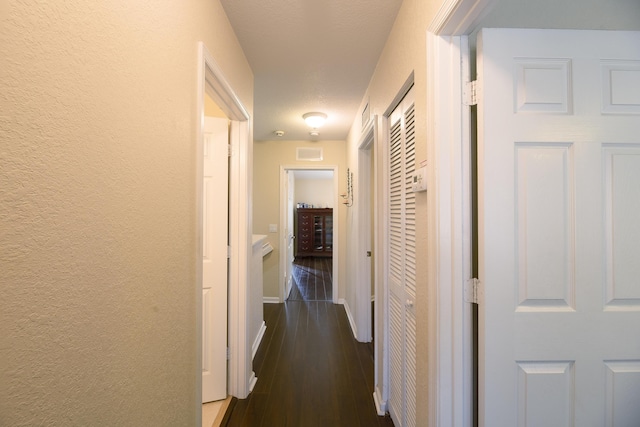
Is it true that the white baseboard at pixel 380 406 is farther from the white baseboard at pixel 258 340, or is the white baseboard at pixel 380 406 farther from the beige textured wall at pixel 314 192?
the beige textured wall at pixel 314 192

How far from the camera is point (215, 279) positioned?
188cm

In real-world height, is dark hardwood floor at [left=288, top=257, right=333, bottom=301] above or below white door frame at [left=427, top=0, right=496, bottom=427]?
below

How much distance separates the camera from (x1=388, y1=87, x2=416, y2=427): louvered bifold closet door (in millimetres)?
1372

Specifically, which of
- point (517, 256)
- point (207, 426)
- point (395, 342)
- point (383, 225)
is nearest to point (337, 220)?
point (383, 225)

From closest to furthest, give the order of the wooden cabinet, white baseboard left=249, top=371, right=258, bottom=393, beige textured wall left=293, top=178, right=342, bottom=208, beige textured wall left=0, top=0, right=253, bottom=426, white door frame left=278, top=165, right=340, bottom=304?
beige textured wall left=0, top=0, right=253, bottom=426
white baseboard left=249, top=371, right=258, bottom=393
white door frame left=278, top=165, right=340, bottom=304
the wooden cabinet
beige textured wall left=293, top=178, right=342, bottom=208

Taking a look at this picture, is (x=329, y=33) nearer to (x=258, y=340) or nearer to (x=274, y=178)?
(x=274, y=178)

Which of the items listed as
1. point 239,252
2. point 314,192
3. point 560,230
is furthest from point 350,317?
point 314,192

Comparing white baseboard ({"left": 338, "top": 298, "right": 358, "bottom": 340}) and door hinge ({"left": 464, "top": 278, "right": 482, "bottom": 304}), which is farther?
white baseboard ({"left": 338, "top": 298, "right": 358, "bottom": 340})

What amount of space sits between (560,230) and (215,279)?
187 centimetres

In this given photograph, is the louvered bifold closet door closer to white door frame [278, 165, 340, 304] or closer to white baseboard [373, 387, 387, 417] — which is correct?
white baseboard [373, 387, 387, 417]

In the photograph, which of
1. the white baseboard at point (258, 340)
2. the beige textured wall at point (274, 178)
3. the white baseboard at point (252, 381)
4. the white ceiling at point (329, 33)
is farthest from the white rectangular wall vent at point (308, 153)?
the white baseboard at point (252, 381)

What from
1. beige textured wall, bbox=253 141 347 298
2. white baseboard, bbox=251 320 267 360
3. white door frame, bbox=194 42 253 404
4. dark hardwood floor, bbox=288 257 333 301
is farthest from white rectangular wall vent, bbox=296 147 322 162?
white baseboard, bbox=251 320 267 360

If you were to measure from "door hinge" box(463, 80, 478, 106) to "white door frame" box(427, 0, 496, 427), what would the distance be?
0.01m

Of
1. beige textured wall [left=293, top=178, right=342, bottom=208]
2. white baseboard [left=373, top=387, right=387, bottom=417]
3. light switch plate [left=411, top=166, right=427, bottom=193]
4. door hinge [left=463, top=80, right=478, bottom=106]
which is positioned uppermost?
beige textured wall [left=293, top=178, right=342, bottom=208]
